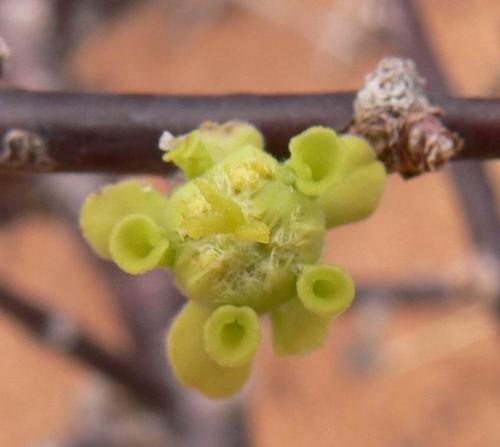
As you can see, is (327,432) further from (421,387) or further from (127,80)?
(127,80)

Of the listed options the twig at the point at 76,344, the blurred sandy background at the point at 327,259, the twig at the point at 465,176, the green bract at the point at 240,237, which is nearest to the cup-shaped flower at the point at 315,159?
the green bract at the point at 240,237

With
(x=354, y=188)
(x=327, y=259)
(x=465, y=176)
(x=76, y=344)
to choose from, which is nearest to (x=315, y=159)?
(x=354, y=188)

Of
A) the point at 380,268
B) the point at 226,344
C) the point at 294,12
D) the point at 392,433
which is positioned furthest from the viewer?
the point at 294,12

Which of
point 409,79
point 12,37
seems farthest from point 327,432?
point 409,79

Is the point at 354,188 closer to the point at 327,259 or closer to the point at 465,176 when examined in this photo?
the point at 465,176

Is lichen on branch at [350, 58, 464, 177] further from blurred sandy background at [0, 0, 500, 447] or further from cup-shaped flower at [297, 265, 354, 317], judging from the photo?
blurred sandy background at [0, 0, 500, 447]
